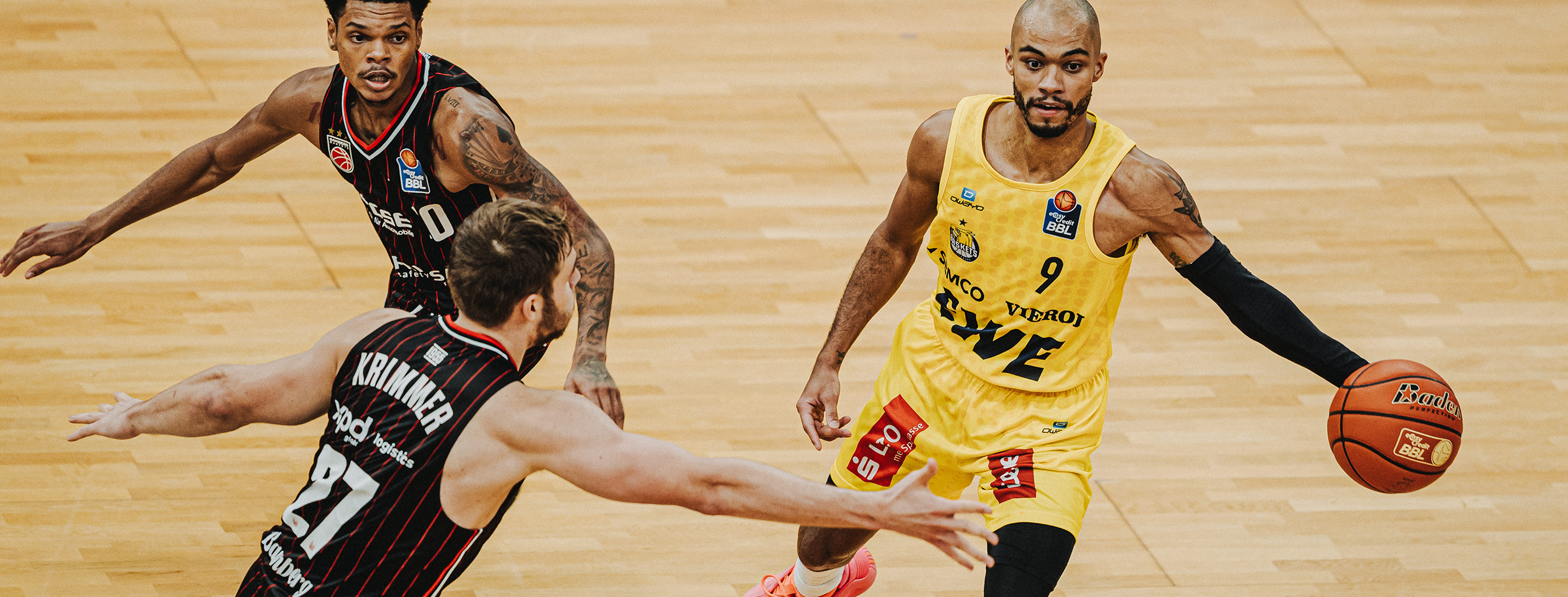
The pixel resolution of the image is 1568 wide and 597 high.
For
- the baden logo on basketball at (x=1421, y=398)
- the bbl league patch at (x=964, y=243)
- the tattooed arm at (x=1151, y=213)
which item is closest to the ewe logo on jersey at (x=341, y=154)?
the bbl league patch at (x=964, y=243)

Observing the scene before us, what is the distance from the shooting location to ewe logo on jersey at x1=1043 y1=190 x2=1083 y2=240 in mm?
3848

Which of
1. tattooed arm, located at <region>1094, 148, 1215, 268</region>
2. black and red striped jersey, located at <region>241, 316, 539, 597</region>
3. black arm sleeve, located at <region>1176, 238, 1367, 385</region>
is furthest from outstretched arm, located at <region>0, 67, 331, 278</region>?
black arm sleeve, located at <region>1176, 238, 1367, 385</region>

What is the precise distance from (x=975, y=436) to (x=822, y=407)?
0.46m

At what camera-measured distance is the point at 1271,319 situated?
3740mm

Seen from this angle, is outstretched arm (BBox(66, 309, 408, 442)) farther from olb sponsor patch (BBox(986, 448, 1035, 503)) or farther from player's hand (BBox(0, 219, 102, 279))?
olb sponsor patch (BBox(986, 448, 1035, 503))

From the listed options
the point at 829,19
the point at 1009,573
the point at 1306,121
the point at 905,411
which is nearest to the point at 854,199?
the point at 829,19

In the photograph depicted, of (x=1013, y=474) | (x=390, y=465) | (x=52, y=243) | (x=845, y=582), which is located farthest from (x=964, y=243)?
(x=52, y=243)

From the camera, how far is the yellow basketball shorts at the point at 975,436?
12.7 ft

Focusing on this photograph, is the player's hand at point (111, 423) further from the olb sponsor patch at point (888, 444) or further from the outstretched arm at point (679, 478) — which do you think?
the olb sponsor patch at point (888, 444)

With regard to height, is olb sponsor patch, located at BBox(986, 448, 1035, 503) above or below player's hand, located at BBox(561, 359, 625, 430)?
below

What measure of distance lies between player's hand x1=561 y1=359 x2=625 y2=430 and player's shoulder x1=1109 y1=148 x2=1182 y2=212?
1.37 metres

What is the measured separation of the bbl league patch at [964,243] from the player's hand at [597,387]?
0.98 m

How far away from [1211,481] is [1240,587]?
1.99 feet

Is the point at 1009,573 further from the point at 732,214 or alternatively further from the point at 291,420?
the point at 732,214
